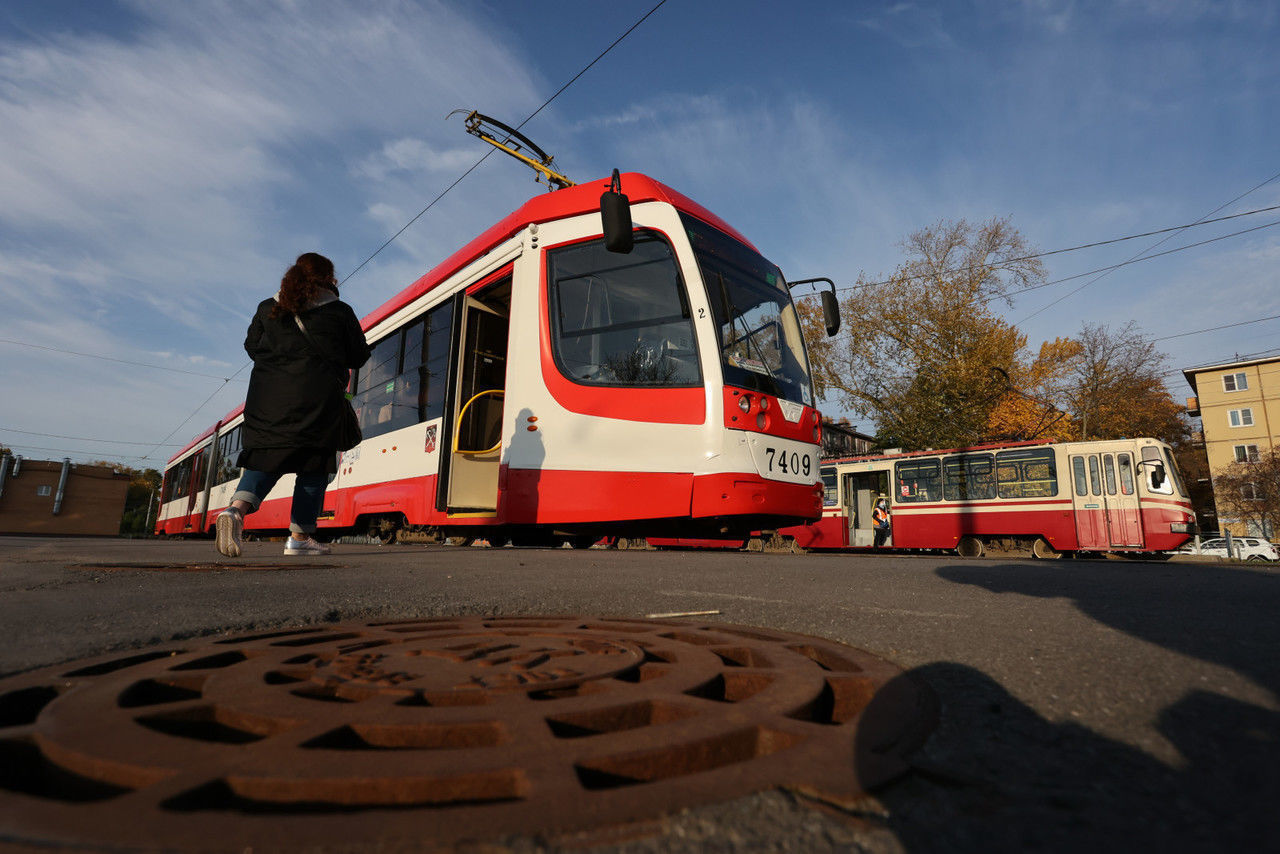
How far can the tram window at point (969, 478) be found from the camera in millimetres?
14250

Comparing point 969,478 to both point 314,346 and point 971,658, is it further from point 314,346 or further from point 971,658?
point 971,658

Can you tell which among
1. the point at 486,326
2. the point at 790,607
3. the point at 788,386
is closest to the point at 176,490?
the point at 486,326

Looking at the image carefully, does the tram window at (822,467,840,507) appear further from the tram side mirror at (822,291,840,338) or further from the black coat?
the black coat

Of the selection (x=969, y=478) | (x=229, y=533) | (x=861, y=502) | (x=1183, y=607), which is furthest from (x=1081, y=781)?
(x=861, y=502)

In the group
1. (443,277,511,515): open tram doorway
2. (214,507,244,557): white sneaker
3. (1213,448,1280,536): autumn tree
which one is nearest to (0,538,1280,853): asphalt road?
(214,507,244,557): white sneaker

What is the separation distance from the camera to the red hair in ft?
13.4

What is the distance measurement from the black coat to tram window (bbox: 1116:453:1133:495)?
47.0 ft

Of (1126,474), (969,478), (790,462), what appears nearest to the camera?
(790,462)

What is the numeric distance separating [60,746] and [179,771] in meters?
0.23

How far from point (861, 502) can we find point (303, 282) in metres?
15.3

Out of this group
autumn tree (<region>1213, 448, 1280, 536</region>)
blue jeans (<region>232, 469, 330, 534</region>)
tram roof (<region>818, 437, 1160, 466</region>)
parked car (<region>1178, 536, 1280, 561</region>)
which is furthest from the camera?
autumn tree (<region>1213, 448, 1280, 536</region>)

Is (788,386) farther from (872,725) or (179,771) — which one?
(179,771)

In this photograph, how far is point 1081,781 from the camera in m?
0.88

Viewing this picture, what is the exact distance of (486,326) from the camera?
22.5 feet
